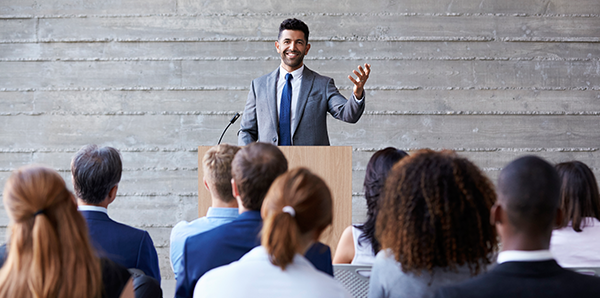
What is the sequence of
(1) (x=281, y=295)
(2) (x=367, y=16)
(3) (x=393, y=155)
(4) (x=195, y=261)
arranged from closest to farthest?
(1) (x=281, y=295) < (4) (x=195, y=261) < (3) (x=393, y=155) < (2) (x=367, y=16)

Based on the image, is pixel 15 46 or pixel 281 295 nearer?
pixel 281 295

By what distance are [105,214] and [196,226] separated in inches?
13.6

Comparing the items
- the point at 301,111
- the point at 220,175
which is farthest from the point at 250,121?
the point at 220,175

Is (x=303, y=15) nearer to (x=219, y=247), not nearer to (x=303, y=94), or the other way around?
(x=303, y=94)

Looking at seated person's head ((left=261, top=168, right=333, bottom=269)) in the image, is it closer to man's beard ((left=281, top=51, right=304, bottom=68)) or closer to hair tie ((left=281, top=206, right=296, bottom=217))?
hair tie ((left=281, top=206, right=296, bottom=217))

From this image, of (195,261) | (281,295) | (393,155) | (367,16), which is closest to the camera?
(281,295)

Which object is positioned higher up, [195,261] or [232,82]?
[232,82]

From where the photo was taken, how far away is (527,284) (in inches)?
35.0

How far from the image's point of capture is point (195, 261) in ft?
4.18

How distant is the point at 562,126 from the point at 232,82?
2690 millimetres

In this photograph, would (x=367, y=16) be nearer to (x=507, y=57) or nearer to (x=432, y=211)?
(x=507, y=57)

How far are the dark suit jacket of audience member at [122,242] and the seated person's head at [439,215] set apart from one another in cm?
84

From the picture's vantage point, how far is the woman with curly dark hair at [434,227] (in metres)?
1.03

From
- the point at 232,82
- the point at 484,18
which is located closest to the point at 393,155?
the point at 232,82
